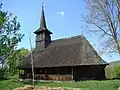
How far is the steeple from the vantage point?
130 feet

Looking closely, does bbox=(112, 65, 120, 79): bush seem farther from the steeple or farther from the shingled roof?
the steeple

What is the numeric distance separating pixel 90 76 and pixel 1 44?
13.7 m

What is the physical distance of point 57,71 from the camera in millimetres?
32000

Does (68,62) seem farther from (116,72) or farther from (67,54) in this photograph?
(116,72)

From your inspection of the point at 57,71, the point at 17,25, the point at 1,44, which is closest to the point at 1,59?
the point at 1,44

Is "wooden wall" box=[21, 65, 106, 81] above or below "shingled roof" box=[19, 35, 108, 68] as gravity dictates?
below

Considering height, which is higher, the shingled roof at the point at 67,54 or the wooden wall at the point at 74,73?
the shingled roof at the point at 67,54

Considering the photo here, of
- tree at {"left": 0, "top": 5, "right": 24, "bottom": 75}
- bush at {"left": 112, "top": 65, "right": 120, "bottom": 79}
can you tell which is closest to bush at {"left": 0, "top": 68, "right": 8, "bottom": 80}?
tree at {"left": 0, "top": 5, "right": 24, "bottom": 75}

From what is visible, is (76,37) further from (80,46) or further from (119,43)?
(119,43)

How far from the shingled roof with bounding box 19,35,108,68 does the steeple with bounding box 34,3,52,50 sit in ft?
4.20

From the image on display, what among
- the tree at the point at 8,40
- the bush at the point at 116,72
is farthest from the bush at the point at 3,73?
the bush at the point at 116,72

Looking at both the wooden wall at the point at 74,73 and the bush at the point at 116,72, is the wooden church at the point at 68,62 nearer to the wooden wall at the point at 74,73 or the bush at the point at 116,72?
the wooden wall at the point at 74,73

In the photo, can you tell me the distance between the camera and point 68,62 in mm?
29953

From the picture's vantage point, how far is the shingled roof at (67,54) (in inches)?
1151
